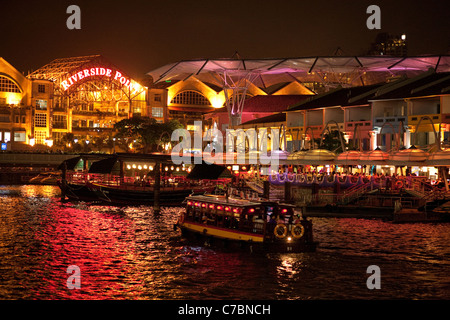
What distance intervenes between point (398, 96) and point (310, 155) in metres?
13.6

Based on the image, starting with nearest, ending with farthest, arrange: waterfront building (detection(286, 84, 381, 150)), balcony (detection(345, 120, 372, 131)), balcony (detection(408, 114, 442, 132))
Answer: balcony (detection(408, 114, 442, 132))
balcony (detection(345, 120, 372, 131))
waterfront building (detection(286, 84, 381, 150))

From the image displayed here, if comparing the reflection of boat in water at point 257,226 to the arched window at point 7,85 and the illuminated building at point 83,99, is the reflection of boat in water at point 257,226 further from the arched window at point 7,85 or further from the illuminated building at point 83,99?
the arched window at point 7,85

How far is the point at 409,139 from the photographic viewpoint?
63000 millimetres

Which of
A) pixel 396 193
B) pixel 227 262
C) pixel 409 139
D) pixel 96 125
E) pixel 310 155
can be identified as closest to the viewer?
pixel 227 262

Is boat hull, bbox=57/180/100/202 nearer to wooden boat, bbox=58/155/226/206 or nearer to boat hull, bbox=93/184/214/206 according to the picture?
wooden boat, bbox=58/155/226/206

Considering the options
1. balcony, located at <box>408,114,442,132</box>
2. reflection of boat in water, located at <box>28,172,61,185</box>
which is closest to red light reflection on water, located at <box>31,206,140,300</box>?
balcony, located at <box>408,114,442,132</box>

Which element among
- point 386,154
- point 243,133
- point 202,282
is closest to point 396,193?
point 386,154

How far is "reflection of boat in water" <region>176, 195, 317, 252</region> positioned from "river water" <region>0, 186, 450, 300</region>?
0.77 metres

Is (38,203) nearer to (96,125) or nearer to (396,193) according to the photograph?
(396,193)

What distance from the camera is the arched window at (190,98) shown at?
130750 mm

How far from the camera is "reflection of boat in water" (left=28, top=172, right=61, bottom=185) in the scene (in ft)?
317

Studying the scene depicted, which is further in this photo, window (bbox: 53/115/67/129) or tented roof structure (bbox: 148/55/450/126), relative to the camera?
window (bbox: 53/115/67/129)

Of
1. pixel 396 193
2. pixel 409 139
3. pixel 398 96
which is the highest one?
pixel 398 96

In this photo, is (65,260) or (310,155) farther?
(310,155)
